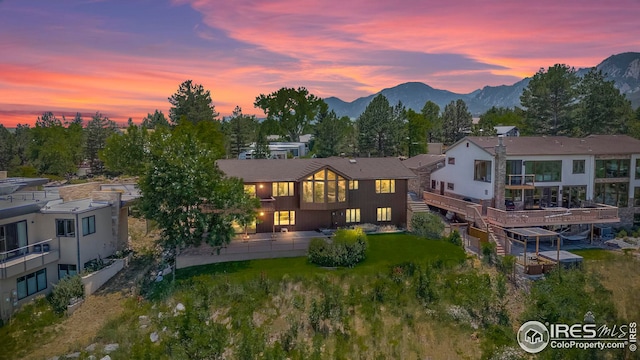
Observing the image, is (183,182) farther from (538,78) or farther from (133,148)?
(538,78)

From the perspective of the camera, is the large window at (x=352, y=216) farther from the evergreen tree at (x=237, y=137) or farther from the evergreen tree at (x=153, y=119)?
the evergreen tree at (x=153, y=119)

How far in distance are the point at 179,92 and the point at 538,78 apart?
46423mm

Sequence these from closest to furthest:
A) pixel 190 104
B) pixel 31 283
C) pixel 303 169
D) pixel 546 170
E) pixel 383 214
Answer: pixel 31 283 → pixel 303 169 → pixel 383 214 → pixel 546 170 → pixel 190 104

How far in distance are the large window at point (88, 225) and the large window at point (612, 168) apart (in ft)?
121

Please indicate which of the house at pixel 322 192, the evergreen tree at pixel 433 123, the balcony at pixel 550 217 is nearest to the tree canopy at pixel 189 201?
the house at pixel 322 192

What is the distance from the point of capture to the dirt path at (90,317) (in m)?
19.0

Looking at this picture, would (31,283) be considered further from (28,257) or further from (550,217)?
(550,217)

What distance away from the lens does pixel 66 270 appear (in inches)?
982

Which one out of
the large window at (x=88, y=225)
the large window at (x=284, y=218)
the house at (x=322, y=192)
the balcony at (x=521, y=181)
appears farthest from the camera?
the balcony at (x=521, y=181)

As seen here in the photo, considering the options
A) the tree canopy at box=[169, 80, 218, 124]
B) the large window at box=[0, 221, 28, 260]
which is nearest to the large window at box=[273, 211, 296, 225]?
the large window at box=[0, 221, 28, 260]

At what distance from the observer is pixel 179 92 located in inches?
2351

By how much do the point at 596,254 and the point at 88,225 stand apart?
31.7 meters

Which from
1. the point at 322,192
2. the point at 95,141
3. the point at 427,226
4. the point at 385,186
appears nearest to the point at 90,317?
the point at 322,192

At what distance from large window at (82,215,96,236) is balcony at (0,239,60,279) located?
146 centimetres
